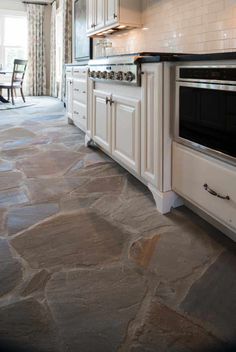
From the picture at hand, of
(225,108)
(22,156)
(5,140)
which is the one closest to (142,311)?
(225,108)

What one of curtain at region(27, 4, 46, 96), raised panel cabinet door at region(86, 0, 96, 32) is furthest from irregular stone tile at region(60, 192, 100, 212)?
curtain at region(27, 4, 46, 96)

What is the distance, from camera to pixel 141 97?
2.19 metres

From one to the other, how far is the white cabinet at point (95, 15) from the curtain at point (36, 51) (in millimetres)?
6100

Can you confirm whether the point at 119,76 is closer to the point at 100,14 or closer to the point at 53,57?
the point at 100,14

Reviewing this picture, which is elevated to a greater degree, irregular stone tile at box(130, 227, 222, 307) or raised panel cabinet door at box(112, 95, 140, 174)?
raised panel cabinet door at box(112, 95, 140, 174)

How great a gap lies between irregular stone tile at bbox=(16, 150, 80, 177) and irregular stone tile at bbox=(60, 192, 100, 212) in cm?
58

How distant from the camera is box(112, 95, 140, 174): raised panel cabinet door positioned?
7.61ft

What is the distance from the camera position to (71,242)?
1708 mm

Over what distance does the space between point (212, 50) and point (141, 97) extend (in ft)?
2.21

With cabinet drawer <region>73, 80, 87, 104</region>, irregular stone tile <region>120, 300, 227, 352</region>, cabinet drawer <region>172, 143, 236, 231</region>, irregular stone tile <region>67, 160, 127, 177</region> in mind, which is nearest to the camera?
irregular stone tile <region>120, 300, 227, 352</region>

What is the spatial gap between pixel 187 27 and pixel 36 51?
27.1 ft

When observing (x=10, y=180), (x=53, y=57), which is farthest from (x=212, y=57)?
(x=53, y=57)

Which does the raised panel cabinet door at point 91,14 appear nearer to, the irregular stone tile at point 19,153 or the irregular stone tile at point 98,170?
the irregular stone tile at point 19,153

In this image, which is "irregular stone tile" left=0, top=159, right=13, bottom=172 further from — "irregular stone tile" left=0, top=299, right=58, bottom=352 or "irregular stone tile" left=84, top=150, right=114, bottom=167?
"irregular stone tile" left=0, top=299, right=58, bottom=352
